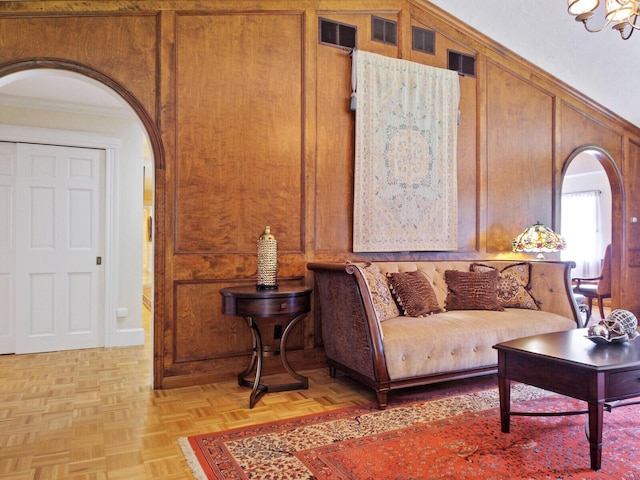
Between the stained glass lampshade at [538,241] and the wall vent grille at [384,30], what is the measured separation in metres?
2.26

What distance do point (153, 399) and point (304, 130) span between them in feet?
7.51

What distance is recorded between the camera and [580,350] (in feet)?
7.81

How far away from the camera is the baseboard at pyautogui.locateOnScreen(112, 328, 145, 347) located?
15.3 ft

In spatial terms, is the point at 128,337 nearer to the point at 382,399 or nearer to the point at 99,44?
the point at 99,44

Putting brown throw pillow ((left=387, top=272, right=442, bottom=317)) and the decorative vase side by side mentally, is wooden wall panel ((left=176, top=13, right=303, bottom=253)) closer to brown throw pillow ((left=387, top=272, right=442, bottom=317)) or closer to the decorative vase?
the decorative vase

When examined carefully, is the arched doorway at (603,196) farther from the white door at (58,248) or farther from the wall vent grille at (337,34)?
the white door at (58,248)

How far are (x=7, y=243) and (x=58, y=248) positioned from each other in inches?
16.7

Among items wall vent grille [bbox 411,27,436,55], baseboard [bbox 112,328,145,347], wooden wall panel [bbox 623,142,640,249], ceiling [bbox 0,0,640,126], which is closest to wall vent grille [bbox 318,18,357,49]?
wall vent grille [bbox 411,27,436,55]

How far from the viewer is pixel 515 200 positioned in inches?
194

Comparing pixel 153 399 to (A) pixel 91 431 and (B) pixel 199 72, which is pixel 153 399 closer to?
(A) pixel 91 431

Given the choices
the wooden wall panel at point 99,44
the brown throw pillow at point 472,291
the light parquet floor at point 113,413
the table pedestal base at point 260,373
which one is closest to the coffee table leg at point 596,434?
the light parquet floor at point 113,413

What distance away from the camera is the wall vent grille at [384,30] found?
413 centimetres

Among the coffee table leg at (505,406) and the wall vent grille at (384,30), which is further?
the wall vent grille at (384,30)

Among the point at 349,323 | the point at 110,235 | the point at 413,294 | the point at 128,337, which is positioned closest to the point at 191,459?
the point at 349,323
